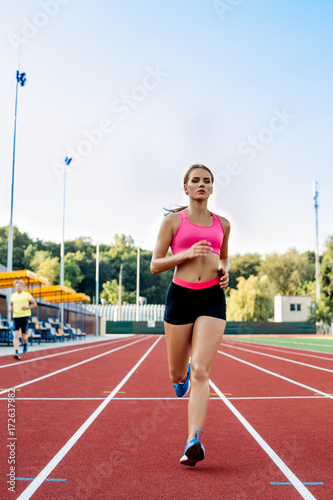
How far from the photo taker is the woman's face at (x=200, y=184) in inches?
158

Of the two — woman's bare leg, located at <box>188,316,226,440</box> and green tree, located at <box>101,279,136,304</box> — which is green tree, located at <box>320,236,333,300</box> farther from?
woman's bare leg, located at <box>188,316,226,440</box>

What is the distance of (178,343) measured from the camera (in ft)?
13.0

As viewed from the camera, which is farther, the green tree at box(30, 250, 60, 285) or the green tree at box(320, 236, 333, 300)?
the green tree at box(30, 250, 60, 285)

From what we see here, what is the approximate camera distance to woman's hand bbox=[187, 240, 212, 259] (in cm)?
369

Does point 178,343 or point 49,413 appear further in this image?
point 49,413

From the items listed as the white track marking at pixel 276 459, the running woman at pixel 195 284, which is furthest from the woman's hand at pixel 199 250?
the white track marking at pixel 276 459

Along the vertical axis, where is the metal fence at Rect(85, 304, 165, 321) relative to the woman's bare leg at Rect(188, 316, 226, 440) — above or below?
below

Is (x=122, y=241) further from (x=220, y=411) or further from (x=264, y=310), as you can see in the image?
(x=220, y=411)

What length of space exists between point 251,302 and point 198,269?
196 feet

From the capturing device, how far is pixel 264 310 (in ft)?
207

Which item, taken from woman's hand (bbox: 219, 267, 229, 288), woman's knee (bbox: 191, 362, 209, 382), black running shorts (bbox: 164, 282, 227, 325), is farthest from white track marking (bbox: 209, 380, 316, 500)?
woman's hand (bbox: 219, 267, 229, 288)

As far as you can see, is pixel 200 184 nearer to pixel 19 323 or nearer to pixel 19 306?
pixel 19 306

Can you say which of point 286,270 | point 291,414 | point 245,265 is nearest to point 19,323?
point 291,414

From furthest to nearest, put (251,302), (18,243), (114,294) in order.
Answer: (18,243) < (114,294) < (251,302)
